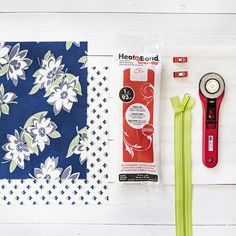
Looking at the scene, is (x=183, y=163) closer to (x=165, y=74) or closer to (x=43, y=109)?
(x=165, y=74)

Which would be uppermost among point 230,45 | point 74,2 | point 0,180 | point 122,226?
point 74,2

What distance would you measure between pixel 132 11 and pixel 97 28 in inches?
3.6

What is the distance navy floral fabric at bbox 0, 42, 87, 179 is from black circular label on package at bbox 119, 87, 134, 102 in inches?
3.5

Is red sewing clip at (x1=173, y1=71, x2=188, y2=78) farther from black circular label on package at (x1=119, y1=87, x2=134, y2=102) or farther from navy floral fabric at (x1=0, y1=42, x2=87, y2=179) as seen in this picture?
navy floral fabric at (x1=0, y1=42, x2=87, y2=179)

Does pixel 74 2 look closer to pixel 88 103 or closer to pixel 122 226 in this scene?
pixel 88 103

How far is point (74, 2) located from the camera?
1089mm

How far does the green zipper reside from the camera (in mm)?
1082

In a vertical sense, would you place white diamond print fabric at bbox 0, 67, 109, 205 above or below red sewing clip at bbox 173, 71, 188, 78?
below

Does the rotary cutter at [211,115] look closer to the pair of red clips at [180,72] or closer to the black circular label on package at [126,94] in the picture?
the pair of red clips at [180,72]

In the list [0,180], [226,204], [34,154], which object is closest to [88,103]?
[34,154]

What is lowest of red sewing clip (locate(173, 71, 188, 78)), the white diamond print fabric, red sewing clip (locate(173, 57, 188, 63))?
the white diamond print fabric

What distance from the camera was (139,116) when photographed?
1.08 metres

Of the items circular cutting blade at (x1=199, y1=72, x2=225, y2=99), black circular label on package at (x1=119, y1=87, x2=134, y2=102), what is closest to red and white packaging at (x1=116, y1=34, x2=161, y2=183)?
black circular label on package at (x1=119, y1=87, x2=134, y2=102)

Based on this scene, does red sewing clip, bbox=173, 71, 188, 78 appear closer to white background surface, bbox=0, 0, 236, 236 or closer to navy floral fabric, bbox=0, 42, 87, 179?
white background surface, bbox=0, 0, 236, 236
